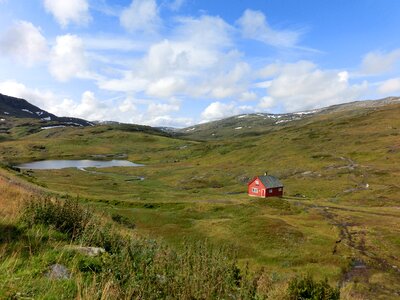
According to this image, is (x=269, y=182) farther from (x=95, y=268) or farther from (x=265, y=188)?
(x=95, y=268)

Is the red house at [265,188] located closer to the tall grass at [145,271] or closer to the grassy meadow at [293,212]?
the grassy meadow at [293,212]

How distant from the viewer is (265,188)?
10775 centimetres

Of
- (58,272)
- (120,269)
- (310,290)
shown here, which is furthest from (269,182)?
(58,272)

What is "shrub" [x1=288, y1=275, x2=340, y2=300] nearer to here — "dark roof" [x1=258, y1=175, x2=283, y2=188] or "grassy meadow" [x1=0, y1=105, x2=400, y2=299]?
"grassy meadow" [x1=0, y1=105, x2=400, y2=299]

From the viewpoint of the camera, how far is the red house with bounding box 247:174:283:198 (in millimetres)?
108312

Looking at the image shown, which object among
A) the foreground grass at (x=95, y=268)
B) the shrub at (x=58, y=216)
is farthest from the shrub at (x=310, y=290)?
the shrub at (x=58, y=216)

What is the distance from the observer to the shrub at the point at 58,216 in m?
11.0

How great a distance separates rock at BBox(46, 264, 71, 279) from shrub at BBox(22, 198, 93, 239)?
10.6 feet

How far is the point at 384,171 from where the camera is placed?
12812cm

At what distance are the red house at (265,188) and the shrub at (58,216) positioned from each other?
324ft

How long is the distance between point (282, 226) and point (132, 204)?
122 ft

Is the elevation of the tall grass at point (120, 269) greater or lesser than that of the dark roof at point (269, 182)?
greater

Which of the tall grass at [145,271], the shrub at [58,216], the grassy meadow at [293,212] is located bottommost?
the grassy meadow at [293,212]

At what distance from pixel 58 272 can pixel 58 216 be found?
15.0ft
